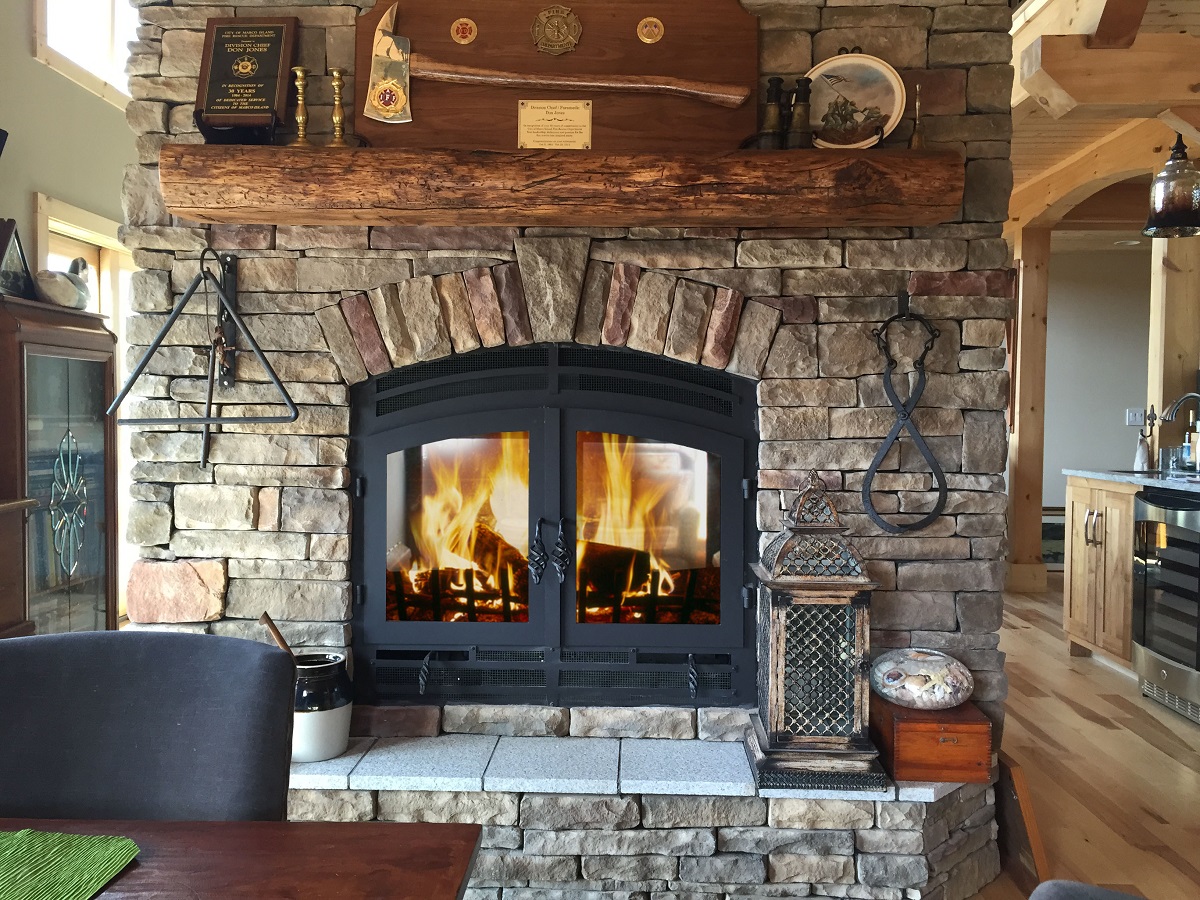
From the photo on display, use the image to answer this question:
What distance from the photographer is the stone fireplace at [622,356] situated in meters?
2.38

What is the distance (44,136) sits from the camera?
3.66 meters

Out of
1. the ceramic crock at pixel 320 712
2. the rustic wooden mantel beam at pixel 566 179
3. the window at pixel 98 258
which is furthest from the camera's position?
the window at pixel 98 258

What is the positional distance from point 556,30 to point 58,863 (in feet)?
7.03

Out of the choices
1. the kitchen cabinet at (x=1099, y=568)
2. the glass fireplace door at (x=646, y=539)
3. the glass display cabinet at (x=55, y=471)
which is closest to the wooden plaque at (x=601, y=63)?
the glass fireplace door at (x=646, y=539)

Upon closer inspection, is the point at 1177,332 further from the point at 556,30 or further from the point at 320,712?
the point at 320,712

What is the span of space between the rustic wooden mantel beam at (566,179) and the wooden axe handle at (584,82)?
0.25 metres

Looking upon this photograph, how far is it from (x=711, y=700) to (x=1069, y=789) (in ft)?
4.36

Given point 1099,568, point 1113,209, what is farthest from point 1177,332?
point 1113,209

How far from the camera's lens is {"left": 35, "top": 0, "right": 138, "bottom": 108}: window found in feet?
12.0

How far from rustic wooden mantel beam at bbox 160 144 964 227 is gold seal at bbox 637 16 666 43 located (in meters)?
0.42

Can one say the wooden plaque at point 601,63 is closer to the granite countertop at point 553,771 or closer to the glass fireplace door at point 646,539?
the glass fireplace door at point 646,539

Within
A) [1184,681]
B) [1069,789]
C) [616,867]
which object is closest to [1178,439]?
[1184,681]

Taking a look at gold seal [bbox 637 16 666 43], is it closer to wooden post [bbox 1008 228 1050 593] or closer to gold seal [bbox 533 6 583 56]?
gold seal [bbox 533 6 583 56]

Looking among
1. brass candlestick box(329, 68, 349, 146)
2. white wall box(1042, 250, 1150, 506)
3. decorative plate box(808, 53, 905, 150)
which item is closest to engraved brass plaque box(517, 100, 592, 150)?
brass candlestick box(329, 68, 349, 146)
